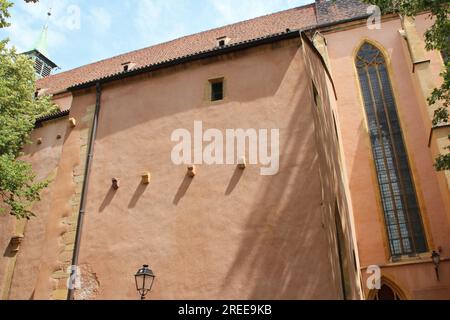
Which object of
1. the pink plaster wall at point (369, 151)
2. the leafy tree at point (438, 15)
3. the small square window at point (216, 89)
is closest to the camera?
the leafy tree at point (438, 15)

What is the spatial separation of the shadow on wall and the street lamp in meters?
1.30

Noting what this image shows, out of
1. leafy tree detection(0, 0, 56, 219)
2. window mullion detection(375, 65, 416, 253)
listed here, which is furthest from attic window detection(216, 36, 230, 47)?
leafy tree detection(0, 0, 56, 219)

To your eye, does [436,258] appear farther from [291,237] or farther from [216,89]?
[216,89]

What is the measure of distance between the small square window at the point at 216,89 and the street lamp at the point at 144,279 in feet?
12.9

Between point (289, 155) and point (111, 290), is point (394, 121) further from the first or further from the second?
point (111, 290)

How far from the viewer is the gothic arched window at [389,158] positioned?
13922 mm

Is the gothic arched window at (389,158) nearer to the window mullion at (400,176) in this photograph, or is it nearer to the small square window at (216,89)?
the window mullion at (400,176)

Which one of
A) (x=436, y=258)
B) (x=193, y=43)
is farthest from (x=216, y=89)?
(x=193, y=43)

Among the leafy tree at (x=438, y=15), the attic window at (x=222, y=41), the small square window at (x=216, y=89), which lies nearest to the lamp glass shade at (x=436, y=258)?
the leafy tree at (x=438, y=15)

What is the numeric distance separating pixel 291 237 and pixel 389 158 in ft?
32.2

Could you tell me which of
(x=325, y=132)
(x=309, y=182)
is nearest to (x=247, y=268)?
(x=309, y=182)

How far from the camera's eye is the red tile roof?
835 inches

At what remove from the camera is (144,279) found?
7102 millimetres
